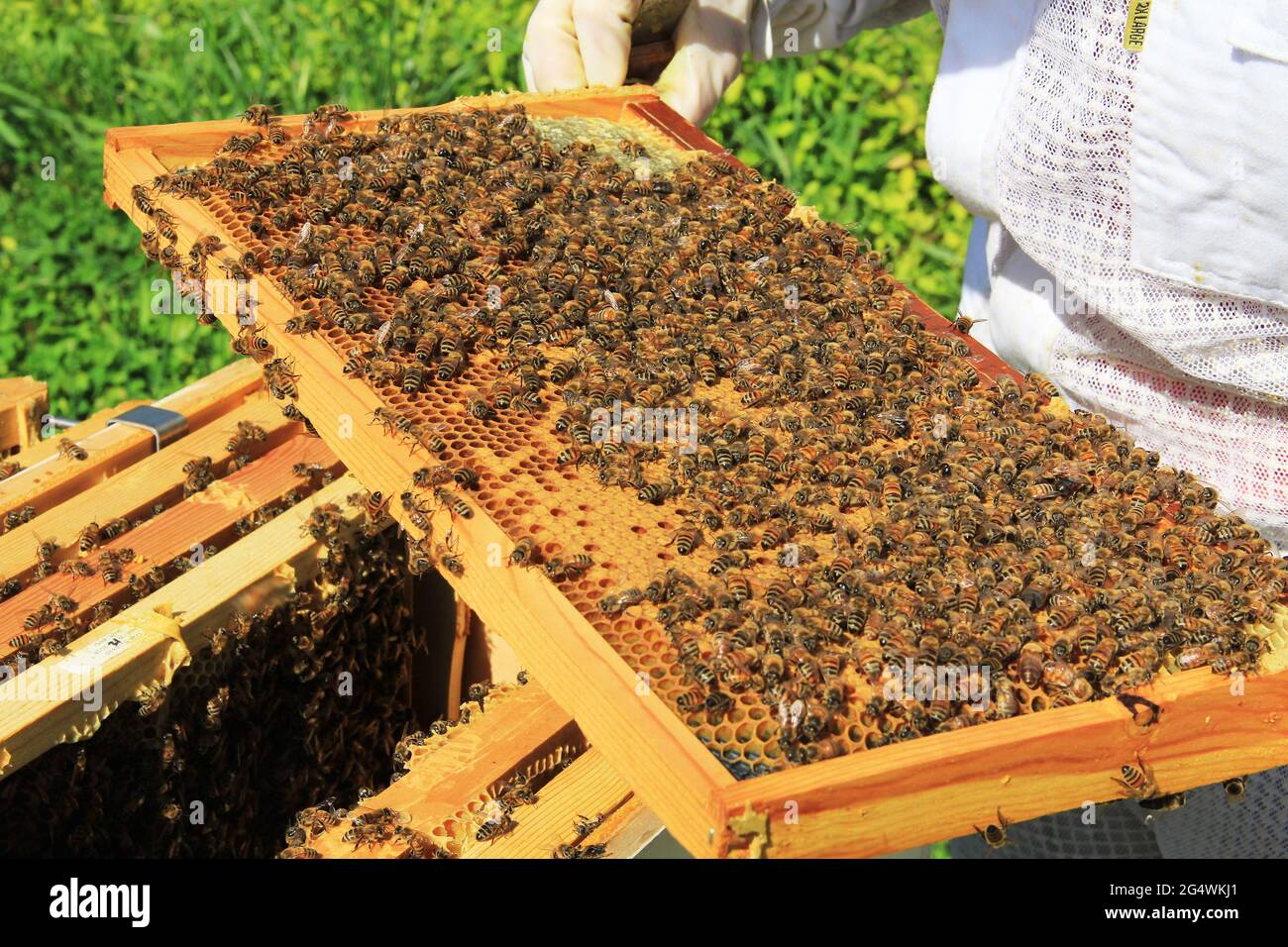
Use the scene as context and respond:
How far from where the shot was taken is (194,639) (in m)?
3.58

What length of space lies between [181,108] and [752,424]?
22.5 feet

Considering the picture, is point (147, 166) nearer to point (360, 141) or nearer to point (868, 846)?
point (360, 141)

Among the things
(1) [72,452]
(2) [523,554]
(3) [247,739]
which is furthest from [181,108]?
(2) [523,554]

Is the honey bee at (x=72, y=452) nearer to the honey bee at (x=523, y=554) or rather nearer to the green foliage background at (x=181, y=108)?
the honey bee at (x=523, y=554)

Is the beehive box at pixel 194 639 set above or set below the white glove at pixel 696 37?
below

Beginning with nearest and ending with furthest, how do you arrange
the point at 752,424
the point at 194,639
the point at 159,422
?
the point at 752,424
the point at 194,639
the point at 159,422

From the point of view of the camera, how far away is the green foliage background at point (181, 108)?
8133 millimetres

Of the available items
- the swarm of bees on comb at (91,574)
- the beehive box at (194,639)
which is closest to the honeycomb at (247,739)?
the beehive box at (194,639)

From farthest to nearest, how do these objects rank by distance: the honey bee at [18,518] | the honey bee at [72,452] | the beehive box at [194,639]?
1. the honey bee at [72,452]
2. the honey bee at [18,518]
3. the beehive box at [194,639]

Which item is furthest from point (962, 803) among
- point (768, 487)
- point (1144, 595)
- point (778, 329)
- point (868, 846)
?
point (778, 329)

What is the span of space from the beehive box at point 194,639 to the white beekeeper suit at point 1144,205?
7.09 feet

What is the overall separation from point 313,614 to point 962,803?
230 centimetres

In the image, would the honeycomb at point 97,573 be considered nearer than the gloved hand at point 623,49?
Yes

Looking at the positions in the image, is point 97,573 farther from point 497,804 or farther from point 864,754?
point 864,754
